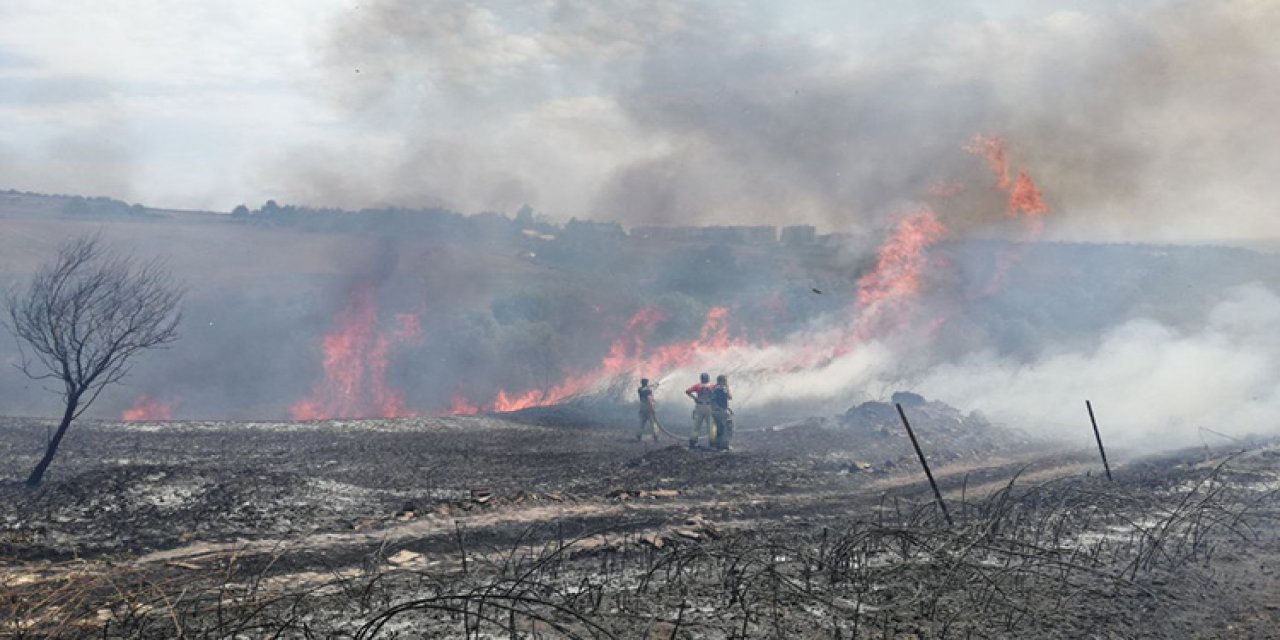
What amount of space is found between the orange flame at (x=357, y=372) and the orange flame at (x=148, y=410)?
6306mm

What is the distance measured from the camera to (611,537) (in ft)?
41.1

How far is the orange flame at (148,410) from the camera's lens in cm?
4109

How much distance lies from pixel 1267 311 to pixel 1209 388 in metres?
14.0

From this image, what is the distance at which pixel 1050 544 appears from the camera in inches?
433

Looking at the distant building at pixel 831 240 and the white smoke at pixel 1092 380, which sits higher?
the distant building at pixel 831 240

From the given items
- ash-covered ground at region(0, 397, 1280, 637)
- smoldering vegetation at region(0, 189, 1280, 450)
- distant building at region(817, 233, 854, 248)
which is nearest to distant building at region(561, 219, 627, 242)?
smoldering vegetation at region(0, 189, 1280, 450)

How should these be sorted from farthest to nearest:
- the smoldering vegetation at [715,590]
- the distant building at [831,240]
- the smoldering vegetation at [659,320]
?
the distant building at [831,240], the smoldering vegetation at [659,320], the smoldering vegetation at [715,590]

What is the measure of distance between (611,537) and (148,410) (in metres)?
39.5

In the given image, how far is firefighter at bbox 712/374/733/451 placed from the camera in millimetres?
22172

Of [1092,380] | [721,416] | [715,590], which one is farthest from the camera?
[1092,380]

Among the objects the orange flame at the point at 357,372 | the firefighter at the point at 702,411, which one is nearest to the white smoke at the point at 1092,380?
the firefighter at the point at 702,411

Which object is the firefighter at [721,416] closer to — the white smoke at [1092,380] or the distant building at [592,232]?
the white smoke at [1092,380]

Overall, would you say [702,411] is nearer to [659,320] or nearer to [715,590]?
[715,590]

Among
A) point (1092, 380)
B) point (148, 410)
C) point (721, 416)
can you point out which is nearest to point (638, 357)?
point (1092, 380)
